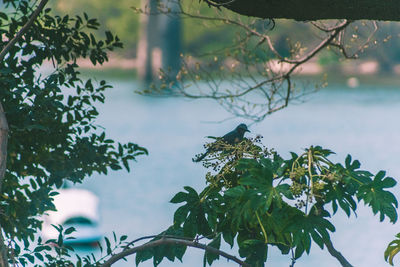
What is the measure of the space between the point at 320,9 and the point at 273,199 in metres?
0.95

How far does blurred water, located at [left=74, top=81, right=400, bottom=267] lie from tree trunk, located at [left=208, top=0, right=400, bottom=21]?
270 inches

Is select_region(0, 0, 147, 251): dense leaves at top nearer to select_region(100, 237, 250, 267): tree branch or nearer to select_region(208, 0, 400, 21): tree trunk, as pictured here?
select_region(100, 237, 250, 267): tree branch

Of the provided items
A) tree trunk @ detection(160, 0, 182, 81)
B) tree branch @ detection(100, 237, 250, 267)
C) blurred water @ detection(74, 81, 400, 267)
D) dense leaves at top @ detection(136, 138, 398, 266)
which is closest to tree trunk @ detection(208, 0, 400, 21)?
dense leaves at top @ detection(136, 138, 398, 266)

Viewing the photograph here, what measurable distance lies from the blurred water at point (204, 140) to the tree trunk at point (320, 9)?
22.5 feet

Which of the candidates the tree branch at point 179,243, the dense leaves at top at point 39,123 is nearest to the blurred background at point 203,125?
the dense leaves at top at point 39,123

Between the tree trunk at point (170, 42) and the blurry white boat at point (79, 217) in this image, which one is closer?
the blurry white boat at point (79, 217)

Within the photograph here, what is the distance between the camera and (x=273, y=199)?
3027 millimetres

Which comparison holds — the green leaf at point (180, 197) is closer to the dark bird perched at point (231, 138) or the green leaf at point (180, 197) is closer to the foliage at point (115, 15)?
the dark bird perched at point (231, 138)

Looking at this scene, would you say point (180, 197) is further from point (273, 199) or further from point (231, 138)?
point (231, 138)

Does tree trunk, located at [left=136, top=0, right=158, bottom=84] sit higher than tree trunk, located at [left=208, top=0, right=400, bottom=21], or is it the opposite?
→ tree trunk, located at [left=136, top=0, right=158, bottom=84]

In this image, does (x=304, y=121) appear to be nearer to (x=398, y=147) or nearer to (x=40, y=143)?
(x=398, y=147)

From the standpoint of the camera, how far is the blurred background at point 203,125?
52.9ft

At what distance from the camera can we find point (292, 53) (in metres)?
6.28

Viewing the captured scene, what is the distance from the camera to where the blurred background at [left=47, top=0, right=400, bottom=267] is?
16.1 m
